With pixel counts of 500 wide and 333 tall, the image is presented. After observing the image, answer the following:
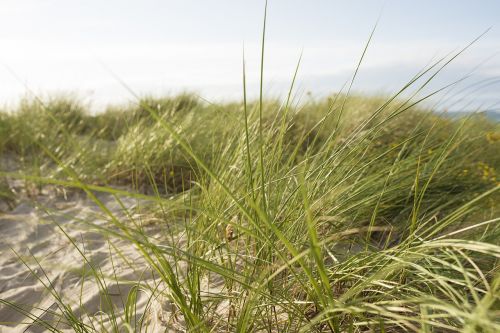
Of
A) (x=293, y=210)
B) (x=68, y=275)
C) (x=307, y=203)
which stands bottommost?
(x=68, y=275)

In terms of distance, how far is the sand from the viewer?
4.48ft

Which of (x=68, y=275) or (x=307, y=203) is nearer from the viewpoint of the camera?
(x=307, y=203)

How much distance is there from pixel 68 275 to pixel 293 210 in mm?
1263

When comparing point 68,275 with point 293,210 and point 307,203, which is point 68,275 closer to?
point 293,210

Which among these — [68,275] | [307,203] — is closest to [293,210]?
[307,203]

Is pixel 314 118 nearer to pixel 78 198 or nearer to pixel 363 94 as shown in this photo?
pixel 363 94

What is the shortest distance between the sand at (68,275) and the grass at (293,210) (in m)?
0.04

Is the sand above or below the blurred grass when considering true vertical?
below

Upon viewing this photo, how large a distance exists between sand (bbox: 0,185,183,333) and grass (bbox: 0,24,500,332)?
0.04 meters

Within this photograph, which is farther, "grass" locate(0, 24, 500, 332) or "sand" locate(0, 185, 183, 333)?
"sand" locate(0, 185, 183, 333)

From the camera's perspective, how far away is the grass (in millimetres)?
876

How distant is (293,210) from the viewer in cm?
122

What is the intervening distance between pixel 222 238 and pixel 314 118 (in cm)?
326

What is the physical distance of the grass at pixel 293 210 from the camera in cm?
88
